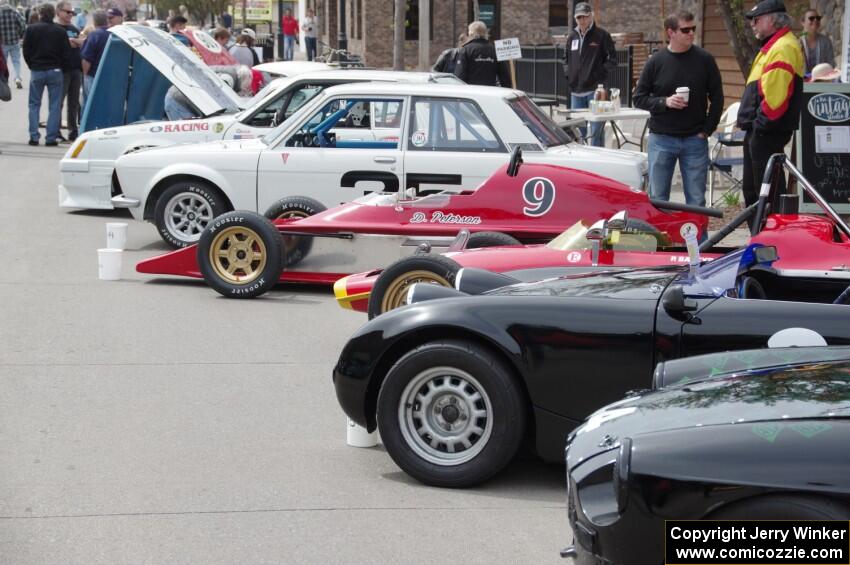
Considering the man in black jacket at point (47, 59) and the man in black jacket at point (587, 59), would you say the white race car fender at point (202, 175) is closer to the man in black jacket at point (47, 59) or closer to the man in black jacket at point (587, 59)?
the man in black jacket at point (587, 59)

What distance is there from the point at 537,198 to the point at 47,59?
13.0 metres

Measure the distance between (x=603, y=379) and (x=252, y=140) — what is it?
6874 millimetres

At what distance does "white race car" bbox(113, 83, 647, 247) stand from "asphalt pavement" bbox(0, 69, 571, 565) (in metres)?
1.51

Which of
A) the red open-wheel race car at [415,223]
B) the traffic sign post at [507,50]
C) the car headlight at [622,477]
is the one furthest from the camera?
the traffic sign post at [507,50]

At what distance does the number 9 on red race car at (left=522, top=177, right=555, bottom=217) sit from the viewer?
934 centimetres

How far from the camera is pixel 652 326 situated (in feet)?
16.9

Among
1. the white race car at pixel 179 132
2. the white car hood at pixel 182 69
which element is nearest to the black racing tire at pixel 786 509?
the white race car at pixel 179 132

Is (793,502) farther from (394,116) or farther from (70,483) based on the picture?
(394,116)

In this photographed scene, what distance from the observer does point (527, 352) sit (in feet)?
17.2

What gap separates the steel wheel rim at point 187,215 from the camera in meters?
11.2

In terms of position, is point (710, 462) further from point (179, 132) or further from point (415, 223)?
point (179, 132)

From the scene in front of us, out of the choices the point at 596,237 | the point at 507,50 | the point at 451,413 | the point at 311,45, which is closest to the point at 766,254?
the point at 451,413

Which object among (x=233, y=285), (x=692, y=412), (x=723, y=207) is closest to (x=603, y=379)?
(x=692, y=412)

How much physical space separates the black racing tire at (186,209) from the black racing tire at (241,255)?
5.34 ft
